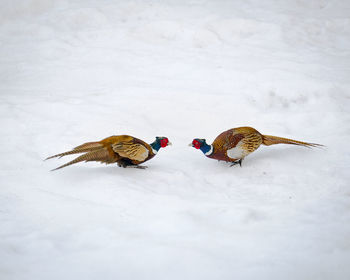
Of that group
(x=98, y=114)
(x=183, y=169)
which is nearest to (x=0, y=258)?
(x=183, y=169)

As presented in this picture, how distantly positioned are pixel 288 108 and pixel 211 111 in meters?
1.11

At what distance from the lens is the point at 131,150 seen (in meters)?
3.59

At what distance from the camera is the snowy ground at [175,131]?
2312mm

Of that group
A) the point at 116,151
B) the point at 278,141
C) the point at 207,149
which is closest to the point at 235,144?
the point at 207,149

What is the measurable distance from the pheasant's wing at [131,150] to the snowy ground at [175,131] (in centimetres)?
17

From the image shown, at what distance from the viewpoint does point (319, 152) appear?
3951mm

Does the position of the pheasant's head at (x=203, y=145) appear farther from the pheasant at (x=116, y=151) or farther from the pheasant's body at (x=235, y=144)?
the pheasant at (x=116, y=151)

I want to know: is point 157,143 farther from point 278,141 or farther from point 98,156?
point 278,141

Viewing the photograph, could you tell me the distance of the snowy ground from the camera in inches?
91.0

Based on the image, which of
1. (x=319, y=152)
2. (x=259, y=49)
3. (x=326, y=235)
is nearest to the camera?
(x=326, y=235)

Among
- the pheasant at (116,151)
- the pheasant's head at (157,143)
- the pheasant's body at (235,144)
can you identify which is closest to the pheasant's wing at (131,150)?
the pheasant at (116,151)

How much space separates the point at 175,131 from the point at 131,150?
1.23 meters

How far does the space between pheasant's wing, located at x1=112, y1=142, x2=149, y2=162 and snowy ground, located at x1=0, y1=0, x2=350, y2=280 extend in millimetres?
172

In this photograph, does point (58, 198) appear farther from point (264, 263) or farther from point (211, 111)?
point (211, 111)
